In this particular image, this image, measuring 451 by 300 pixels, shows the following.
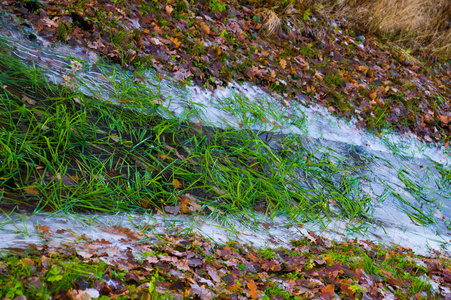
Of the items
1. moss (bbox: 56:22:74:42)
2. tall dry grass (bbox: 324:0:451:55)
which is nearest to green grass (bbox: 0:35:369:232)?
moss (bbox: 56:22:74:42)

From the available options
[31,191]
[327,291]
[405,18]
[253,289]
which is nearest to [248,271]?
[253,289]

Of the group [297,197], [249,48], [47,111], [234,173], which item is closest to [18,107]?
[47,111]

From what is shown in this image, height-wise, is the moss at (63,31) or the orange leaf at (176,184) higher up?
the moss at (63,31)

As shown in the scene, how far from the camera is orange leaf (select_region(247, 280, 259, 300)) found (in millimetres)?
1979

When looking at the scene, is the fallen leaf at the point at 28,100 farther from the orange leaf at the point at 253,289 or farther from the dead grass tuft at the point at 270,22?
the dead grass tuft at the point at 270,22

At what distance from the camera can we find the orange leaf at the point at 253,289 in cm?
198

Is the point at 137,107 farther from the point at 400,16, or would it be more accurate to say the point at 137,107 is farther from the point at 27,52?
the point at 400,16

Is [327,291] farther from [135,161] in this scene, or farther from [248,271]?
[135,161]

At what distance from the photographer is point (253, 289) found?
2.02m

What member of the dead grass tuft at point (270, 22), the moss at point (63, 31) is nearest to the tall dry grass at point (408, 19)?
the dead grass tuft at point (270, 22)

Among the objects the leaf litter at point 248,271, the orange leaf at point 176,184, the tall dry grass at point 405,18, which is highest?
the tall dry grass at point 405,18

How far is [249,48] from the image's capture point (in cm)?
555

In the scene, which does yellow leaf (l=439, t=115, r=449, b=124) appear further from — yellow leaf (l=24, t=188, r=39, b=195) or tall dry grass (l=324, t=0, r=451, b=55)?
yellow leaf (l=24, t=188, r=39, b=195)

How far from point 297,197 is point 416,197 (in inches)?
78.2
